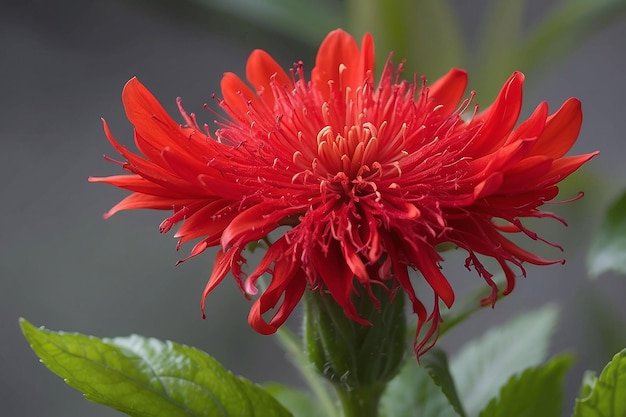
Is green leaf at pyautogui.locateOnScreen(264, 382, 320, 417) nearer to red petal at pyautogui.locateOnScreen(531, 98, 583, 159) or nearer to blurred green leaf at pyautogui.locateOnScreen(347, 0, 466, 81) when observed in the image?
red petal at pyautogui.locateOnScreen(531, 98, 583, 159)

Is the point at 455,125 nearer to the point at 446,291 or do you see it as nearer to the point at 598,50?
the point at 446,291

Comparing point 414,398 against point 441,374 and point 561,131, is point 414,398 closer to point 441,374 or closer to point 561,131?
point 441,374

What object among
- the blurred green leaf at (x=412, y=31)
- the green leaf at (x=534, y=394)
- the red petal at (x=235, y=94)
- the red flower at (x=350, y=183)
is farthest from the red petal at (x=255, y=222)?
the blurred green leaf at (x=412, y=31)

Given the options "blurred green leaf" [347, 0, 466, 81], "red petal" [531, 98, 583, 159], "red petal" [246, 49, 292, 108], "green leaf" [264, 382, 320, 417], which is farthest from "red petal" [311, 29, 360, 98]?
"blurred green leaf" [347, 0, 466, 81]

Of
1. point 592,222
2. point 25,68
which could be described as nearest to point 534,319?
point 592,222

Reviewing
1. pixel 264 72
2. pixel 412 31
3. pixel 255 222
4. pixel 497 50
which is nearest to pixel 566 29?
pixel 497 50

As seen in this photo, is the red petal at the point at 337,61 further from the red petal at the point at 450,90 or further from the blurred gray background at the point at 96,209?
the blurred gray background at the point at 96,209

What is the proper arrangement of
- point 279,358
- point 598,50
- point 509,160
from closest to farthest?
point 509,160, point 279,358, point 598,50
